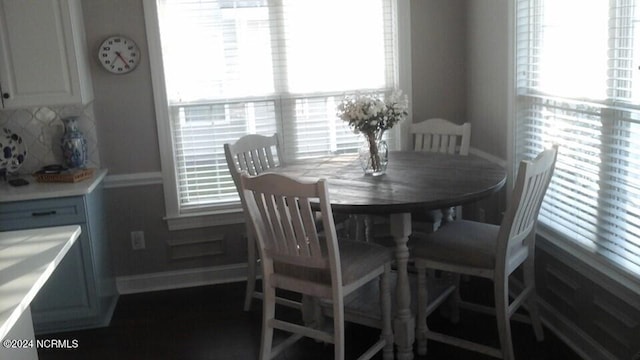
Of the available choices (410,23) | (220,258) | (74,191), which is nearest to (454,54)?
(410,23)

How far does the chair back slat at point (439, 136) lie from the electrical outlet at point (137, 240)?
1.87 meters

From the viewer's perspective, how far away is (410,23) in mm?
3982

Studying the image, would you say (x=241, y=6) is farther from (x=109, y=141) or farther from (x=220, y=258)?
(x=220, y=258)

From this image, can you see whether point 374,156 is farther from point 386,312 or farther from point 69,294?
point 69,294

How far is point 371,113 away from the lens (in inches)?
115

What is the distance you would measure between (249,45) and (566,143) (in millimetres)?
1993

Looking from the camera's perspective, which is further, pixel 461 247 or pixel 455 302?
pixel 455 302

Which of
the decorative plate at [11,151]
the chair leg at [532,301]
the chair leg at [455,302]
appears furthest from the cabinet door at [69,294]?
the chair leg at [532,301]

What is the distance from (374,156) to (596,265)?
1.15 meters

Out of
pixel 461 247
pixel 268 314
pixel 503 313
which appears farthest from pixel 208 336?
pixel 503 313

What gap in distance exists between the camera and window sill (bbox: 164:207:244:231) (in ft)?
12.8

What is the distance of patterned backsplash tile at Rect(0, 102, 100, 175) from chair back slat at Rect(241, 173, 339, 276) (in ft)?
5.37

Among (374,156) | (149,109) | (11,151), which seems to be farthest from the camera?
(149,109)

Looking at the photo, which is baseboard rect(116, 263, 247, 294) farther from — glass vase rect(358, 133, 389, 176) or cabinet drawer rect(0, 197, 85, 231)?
glass vase rect(358, 133, 389, 176)
